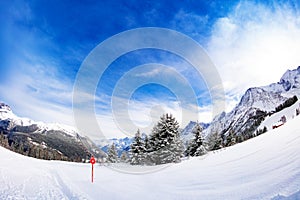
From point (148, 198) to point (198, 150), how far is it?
76.0ft

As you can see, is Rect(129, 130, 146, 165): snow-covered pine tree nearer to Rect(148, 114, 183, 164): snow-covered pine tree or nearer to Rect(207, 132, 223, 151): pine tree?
Rect(148, 114, 183, 164): snow-covered pine tree

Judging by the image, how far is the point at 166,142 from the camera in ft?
84.5

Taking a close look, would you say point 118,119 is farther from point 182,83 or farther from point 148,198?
point 148,198

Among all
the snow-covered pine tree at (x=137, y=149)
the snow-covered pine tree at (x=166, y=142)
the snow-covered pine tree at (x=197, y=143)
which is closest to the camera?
the snow-covered pine tree at (x=166, y=142)

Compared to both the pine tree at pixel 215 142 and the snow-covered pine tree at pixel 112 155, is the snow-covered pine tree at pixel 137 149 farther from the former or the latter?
the pine tree at pixel 215 142

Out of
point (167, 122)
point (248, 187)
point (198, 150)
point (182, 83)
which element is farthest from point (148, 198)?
point (198, 150)

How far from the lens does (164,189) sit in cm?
934

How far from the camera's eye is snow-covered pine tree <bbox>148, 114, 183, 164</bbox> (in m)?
25.4

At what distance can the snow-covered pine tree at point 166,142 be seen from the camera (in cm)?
2539

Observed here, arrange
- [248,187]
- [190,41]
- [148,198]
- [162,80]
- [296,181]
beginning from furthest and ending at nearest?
[162,80] → [190,41] → [148,198] → [248,187] → [296,181]

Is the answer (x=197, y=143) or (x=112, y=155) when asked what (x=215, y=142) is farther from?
(x=112, y=155)

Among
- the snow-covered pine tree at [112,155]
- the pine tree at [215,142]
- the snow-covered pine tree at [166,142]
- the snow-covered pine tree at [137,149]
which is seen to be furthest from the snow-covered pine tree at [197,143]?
the snow-covered pine tree at [112,155]

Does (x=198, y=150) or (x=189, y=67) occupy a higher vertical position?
(x=189, y=67)

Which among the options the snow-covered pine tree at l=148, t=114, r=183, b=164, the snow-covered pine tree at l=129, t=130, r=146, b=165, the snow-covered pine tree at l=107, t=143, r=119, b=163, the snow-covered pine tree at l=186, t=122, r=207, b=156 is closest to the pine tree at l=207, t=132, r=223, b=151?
the snow-covered pine tree at l=186, t=122, r=207, b=156
